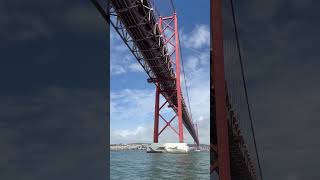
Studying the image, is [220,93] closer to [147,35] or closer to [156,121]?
[147,35]

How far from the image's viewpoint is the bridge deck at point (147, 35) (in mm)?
12213

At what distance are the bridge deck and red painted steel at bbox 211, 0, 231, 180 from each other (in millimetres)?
7747

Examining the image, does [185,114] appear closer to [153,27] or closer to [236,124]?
[153,27]

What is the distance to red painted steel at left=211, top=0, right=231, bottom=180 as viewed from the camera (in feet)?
10.9

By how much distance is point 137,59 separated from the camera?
651 inches

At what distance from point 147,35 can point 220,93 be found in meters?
11.4

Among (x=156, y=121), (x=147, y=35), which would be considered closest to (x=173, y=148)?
(x=156, y=121)

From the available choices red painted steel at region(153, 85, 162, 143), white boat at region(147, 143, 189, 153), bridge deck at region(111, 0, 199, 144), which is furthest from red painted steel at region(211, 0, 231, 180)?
red painted steel at region(153, 85, 162, 143)

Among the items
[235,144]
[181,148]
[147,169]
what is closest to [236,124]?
[235,144]

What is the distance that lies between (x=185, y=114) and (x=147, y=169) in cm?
1120

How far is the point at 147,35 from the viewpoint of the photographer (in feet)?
48.4

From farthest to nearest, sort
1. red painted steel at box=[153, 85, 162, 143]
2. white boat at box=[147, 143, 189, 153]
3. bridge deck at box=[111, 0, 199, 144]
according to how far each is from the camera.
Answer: red painted steel at box=[153, 85, 162, 143]
white boat at box=[147, 143, 189, 153]
bridge deck at box=[111, 0, 199, 144]

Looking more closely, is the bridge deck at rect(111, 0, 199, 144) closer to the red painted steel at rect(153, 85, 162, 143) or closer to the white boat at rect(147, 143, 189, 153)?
the red painted steel at rect(153, 85, 162, 143)

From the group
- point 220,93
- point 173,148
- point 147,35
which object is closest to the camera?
point 220,93
